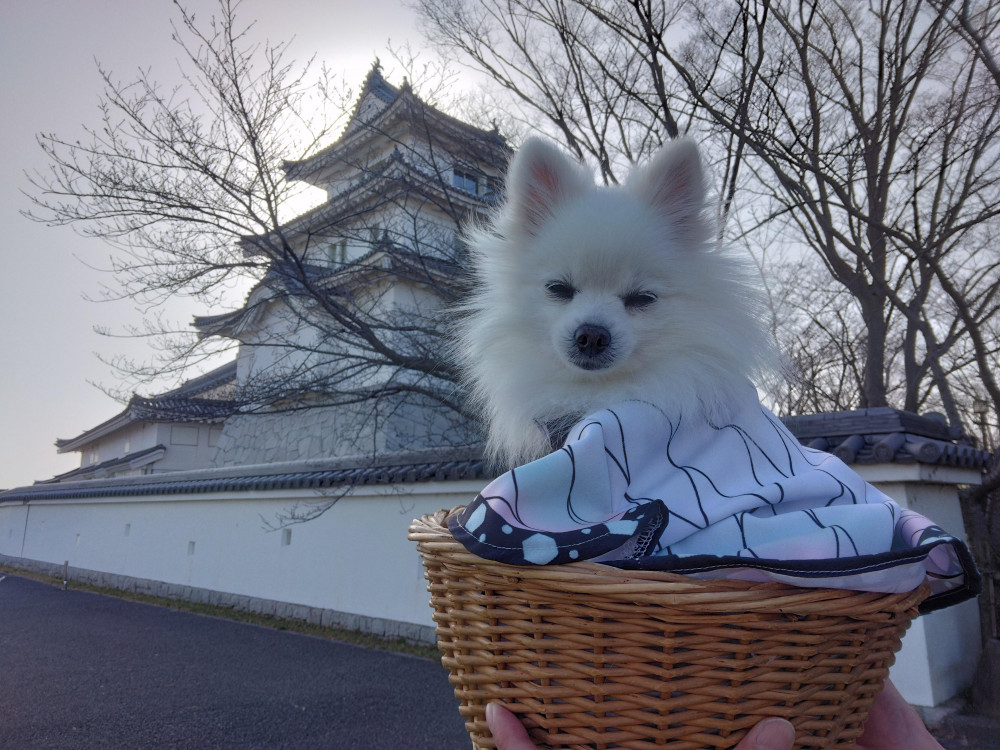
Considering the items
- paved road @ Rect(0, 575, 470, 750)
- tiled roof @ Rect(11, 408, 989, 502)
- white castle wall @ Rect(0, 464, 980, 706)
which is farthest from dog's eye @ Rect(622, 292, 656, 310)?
paved road @ Rect(0, 575, 470, 750)

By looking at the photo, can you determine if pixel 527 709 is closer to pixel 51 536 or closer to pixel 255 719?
pixel 255 719

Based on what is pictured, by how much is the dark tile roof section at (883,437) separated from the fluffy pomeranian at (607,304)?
12.5ft

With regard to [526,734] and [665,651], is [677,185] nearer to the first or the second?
[665,651]

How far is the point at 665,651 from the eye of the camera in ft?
3.52

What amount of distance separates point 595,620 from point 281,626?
394 inches

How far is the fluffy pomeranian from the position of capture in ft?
5.54

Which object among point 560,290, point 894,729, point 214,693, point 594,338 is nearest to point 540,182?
point 560,290

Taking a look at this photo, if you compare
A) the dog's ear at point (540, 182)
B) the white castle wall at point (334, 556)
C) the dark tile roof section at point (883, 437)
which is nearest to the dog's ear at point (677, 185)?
the dog's ear at point (540, 182)

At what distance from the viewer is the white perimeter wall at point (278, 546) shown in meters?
8.65

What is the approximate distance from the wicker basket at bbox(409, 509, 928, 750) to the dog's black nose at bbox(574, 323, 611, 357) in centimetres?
67

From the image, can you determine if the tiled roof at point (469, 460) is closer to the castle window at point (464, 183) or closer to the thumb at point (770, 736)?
the castle window at point (464, 183)

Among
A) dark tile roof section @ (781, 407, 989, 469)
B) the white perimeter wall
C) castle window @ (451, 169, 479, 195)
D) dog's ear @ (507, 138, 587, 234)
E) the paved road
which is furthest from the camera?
castle window @ (451, 169, 479, 195)

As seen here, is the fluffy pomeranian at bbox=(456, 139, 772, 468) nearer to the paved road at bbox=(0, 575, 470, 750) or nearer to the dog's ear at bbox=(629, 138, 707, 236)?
the dog's ear at bbox=(629, 138, 707, 236)

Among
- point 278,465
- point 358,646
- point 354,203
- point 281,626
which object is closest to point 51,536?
point 278,465
